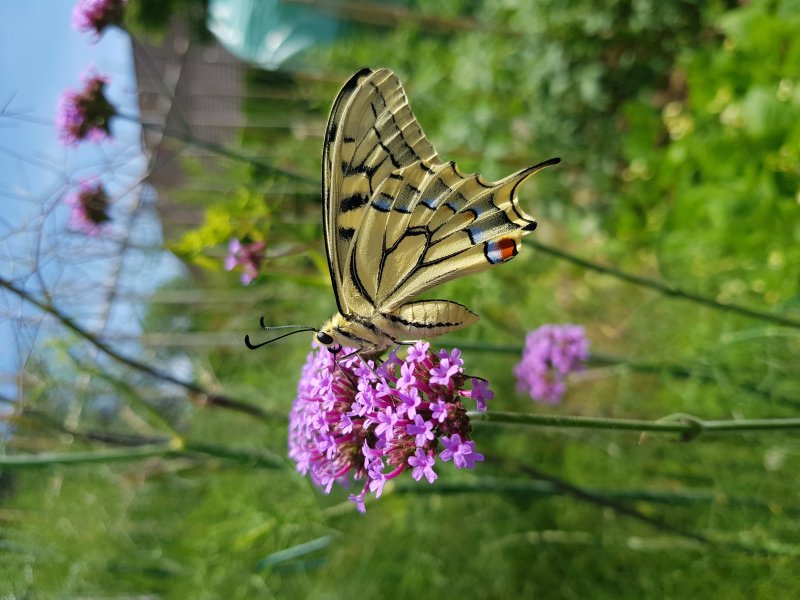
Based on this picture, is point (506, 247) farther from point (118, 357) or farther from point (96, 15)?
point (96, 15)

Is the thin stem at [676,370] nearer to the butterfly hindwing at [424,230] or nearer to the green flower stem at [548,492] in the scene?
the green flower stem at [548,492]

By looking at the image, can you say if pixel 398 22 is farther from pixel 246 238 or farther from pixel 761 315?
pixel 761 315

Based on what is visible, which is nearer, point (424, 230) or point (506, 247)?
point (506, 247)

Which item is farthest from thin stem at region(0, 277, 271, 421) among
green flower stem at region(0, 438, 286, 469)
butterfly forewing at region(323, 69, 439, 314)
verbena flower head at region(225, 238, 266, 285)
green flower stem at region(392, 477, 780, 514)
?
butterfly forewing at region(323, 69, 439, 314)

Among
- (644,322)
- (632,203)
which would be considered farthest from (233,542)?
(632,203)

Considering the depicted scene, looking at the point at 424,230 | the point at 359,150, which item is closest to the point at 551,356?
the point at 424,230

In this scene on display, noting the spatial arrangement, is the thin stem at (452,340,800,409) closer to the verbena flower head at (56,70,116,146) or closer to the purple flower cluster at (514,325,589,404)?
the purple flower cluster at (514,325,589,404)
